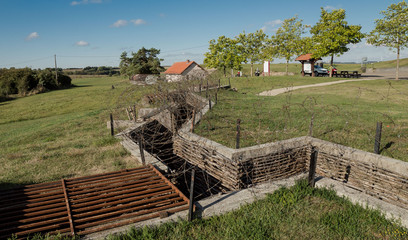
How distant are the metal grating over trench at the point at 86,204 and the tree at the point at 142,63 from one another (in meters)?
48.9

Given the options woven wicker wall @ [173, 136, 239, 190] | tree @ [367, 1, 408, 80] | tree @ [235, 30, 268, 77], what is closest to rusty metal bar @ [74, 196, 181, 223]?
woven wicker wall @ [173, 136, 239, 190]

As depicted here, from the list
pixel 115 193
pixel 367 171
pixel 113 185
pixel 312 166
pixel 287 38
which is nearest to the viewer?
pixel 115 193

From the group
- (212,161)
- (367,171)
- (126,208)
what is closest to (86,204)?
(126,208)

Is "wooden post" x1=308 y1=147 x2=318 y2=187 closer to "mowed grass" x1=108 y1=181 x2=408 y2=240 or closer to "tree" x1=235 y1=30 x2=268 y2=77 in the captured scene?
"mowed grass" x1=108 y1=181 x2=408 y2=240

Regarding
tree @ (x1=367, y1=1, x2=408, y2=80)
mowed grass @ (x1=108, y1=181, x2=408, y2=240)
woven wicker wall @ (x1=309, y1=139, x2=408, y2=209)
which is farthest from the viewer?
tree @ (x1=367, y1=1, x2=408, y2=80)

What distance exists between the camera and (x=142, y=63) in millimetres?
53844

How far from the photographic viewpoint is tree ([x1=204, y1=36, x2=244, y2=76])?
137 ft

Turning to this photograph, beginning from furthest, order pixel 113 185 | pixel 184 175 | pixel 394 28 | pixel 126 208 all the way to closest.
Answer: pixel 394 28 → pixel 184 175 → pixel 113 185 → pixel 126 208

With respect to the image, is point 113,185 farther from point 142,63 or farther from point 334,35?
point 142,63

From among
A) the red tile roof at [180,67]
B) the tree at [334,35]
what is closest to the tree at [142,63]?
the red tile roof at [180,67]

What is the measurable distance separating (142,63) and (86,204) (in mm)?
52466

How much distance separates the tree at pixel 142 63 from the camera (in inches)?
2068

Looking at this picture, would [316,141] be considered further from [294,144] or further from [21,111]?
[21,111]

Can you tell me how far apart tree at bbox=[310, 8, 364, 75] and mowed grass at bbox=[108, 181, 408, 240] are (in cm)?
3139
